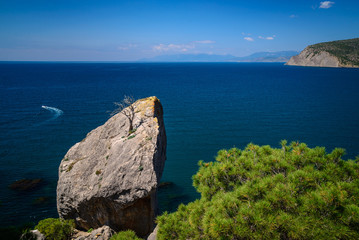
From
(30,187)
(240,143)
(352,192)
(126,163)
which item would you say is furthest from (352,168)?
(30,187)

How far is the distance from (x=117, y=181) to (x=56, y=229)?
5.85m

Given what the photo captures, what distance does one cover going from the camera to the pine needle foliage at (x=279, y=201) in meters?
6.46

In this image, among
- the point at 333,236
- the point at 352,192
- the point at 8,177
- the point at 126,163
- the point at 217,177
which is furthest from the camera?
the point at 8,177

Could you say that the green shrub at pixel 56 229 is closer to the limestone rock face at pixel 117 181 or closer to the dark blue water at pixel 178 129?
the limestone rock face at pixel 117 181

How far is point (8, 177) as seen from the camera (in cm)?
2694

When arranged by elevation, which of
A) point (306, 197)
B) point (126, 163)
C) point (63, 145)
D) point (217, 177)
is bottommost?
point (63, 145)

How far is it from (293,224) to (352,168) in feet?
11.6

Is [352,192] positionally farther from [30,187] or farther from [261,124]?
[261,124]

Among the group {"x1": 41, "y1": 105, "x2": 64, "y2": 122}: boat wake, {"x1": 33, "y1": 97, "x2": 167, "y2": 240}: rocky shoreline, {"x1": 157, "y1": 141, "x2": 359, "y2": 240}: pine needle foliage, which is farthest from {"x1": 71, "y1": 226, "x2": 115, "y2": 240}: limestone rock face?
{"x1": 41, "y1": 105, "x2": 64, "y2": 122}: boat wake

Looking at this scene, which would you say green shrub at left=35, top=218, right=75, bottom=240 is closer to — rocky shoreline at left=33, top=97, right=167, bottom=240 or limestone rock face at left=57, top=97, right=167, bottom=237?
rocky shoreline at left=33, top=97, right=167, bottom=240

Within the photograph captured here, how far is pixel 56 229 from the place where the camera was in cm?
1639

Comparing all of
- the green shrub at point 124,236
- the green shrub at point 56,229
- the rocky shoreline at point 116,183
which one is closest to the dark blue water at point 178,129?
the rocky shoreline at point 116,183

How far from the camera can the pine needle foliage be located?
21.2ft

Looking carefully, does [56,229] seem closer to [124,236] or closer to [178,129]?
[124,236]
